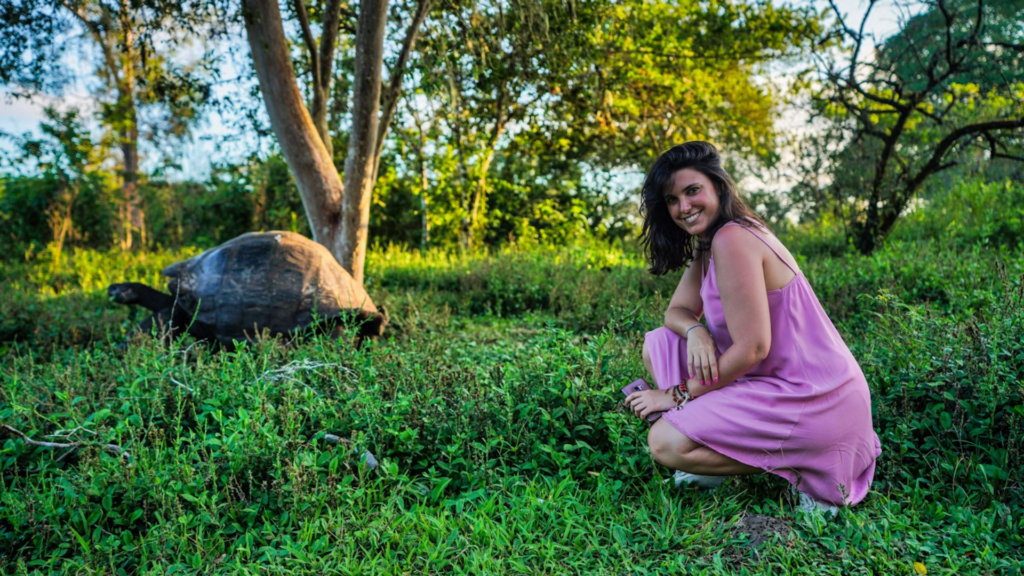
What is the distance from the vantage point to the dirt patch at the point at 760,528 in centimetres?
238

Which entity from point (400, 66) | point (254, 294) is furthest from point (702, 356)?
point (400, 66)

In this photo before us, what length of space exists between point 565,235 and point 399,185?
11.6 ft

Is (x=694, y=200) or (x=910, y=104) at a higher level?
(x=910, y=104)

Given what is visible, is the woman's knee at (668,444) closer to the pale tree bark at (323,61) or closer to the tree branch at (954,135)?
the pale tree bark at (323,61)

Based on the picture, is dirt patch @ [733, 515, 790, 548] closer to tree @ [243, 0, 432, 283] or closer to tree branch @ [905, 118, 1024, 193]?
tree @ [243, 0, 432, 283]

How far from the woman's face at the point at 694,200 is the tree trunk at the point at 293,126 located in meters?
4.58

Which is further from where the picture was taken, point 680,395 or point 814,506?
point 680,395

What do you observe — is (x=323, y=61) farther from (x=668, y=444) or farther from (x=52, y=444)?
(x=668, y=444)

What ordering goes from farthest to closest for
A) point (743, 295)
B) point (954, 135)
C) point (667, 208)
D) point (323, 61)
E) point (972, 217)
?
1. point (972, 217)
2. point (954, 135)
3. point (323, 61)
4. point (667, 208)
5. point (743, 295)

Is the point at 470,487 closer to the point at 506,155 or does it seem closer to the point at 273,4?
the point at 273,4

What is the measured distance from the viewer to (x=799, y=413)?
8.03 feet

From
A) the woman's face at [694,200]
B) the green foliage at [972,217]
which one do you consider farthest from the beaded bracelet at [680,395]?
the green foliage at [972,217]

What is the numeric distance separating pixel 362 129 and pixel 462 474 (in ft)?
14.8

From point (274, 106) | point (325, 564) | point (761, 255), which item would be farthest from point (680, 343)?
point (274, 106)
